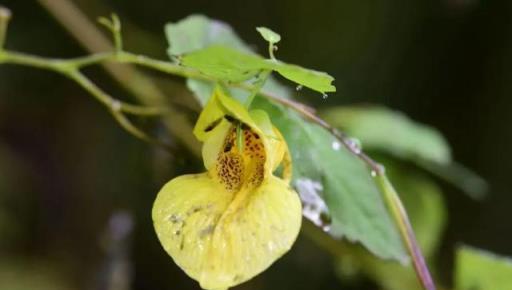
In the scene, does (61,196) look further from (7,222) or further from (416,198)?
(416,198)

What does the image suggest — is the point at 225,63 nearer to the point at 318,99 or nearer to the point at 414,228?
the point at 414,228

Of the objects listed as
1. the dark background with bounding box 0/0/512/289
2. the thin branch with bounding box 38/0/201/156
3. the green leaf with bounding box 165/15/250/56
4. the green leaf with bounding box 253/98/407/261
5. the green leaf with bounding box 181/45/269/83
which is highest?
the green leaf with bounding box 181/45/269/83

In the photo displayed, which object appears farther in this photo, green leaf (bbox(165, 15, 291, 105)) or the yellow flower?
green leaf (bbox(165, 15, 291, 105))

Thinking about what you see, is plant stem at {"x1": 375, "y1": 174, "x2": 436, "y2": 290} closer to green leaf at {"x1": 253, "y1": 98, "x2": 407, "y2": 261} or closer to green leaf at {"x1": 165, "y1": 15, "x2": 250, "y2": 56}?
green leaf at {"x1": 253, "y1": 98, "x2": 407, "y2": 261}

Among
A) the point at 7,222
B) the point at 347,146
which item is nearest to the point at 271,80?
the point at 347,146

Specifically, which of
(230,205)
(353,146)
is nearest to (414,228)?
(353,146)

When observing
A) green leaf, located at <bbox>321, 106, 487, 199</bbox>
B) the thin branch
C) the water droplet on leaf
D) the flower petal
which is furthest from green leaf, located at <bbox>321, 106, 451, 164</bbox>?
the flower petal

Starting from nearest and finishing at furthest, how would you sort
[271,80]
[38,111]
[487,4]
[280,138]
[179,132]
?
1. [280,138]
2. [271,80]
3. [179,132]
4. [487,4]
5. [38,111]
